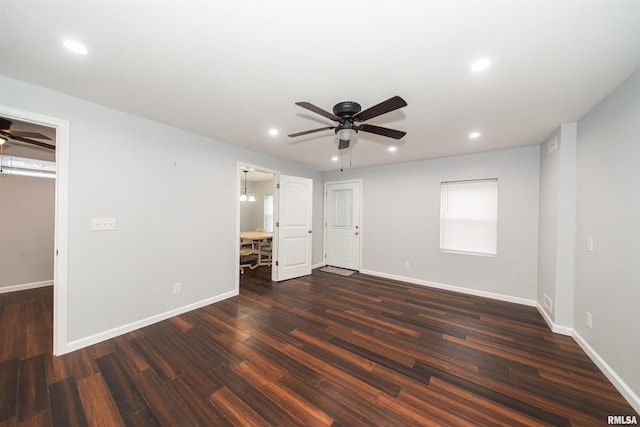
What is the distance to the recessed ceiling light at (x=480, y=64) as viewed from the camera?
157cm

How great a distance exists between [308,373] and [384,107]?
90.4 inches

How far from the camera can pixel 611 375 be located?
1.85 m

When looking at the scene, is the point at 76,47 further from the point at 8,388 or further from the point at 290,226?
the point at 290,226

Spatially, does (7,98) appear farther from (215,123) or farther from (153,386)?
(153,386)

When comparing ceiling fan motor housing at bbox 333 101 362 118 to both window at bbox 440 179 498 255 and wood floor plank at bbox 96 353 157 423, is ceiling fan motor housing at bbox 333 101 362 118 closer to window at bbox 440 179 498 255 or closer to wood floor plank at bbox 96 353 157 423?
wood floor plank at bbox 96 353 157 423

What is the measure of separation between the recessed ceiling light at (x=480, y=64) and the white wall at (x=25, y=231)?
6.44m

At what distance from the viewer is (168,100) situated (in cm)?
224

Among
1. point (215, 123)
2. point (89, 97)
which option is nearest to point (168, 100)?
point (215, 123)

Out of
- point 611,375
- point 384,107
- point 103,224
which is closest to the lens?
point 384,107

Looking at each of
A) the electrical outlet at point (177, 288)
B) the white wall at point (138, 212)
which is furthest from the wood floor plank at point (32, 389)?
the electrical outlet at point (177, 288)

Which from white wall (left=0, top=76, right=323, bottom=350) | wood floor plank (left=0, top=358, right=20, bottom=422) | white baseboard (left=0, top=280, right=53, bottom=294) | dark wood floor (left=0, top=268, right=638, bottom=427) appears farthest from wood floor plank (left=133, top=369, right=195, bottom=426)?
white baseboard (left=0, top=280, right=53, bottom=294)

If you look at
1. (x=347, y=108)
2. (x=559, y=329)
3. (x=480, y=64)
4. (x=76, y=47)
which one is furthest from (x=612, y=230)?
(x=76, y=47)

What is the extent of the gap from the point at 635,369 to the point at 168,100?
14.7ft

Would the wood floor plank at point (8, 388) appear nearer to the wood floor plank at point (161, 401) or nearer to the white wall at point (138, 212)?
the white wall at point (138, 212)
